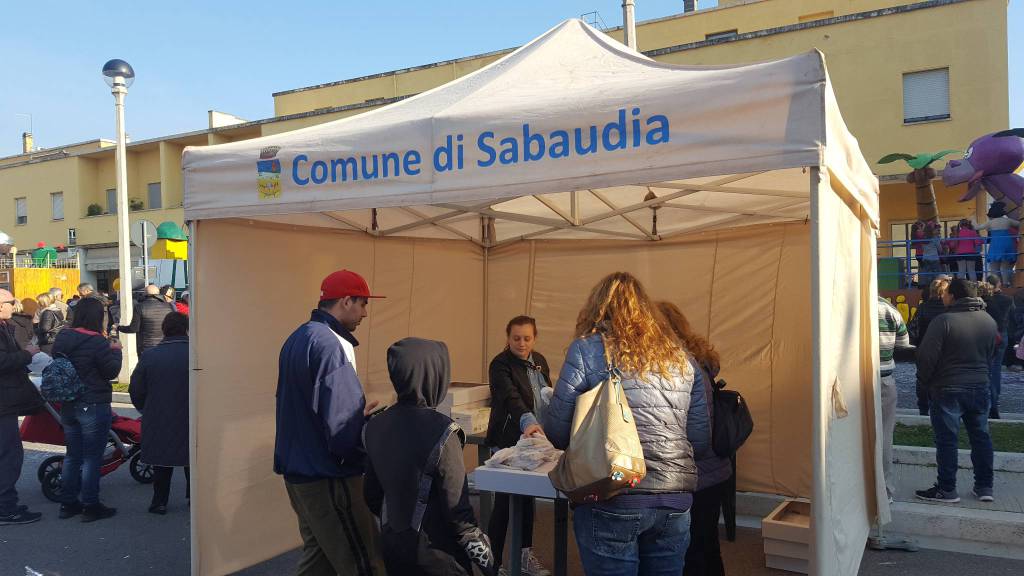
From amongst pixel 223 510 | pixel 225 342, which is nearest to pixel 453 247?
pixel 225 342

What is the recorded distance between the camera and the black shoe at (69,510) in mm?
6141

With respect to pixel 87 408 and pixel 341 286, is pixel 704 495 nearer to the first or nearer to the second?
pixel 341 286

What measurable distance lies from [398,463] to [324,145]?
192cm

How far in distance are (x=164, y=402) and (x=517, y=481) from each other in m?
3.48

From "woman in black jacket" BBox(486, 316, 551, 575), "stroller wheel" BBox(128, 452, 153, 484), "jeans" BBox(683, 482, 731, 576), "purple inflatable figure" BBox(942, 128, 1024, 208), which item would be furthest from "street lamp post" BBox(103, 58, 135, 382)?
"purple inflatable figure" BBox(942, 128, 1024, 208)

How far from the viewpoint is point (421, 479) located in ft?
9.04

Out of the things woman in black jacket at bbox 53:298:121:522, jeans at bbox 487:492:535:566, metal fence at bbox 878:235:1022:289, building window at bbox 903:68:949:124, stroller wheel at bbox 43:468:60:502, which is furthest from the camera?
building window at bbox 903:68:949:124

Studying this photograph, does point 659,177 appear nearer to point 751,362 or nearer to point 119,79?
point 751,362

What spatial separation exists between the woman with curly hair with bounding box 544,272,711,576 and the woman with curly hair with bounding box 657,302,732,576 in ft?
2.65

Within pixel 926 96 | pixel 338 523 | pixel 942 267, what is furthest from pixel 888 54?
pixel 338 523

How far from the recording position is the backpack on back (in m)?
5.75

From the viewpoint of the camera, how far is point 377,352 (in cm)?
624

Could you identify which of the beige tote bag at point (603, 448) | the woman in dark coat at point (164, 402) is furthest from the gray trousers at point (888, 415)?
the woman in dark coat at point (164, 402)

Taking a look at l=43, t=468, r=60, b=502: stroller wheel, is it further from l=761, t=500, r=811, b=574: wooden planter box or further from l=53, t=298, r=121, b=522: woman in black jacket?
l=761, t=500, r=811, b=574: wooden planter box
